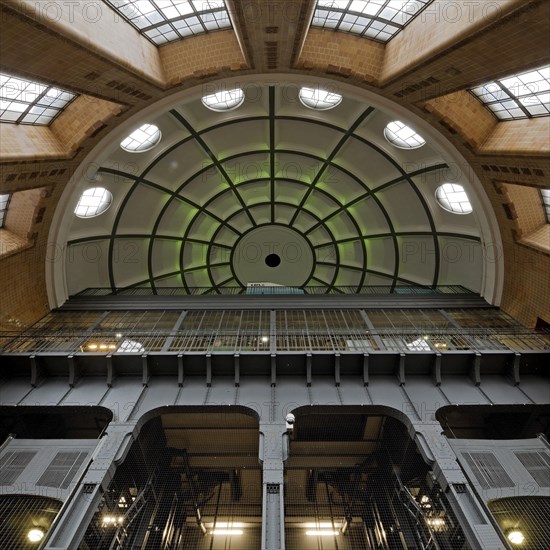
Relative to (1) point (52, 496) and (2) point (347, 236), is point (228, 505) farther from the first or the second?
(2) point (347, 236)

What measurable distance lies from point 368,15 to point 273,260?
15.6 meters

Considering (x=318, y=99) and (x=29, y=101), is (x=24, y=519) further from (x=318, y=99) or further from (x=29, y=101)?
(x=318, y=99)

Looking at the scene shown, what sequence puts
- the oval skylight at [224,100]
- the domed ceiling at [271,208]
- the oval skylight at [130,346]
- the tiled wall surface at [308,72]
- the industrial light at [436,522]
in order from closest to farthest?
the tiled wall surface at [308,72], the industrial light at [436,522], the oval skylight at [130,346], the oval skylight at [224,100], the domed ceiling at [271,208]

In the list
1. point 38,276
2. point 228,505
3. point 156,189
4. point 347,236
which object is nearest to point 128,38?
point 156,189

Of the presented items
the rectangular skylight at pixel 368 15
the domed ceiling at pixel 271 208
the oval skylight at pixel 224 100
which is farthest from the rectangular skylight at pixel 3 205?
the rectangular skylight at pixel 368 15

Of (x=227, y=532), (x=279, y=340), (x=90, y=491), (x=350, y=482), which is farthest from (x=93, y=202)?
(x=350, y=482)

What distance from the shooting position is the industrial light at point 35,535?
1034cm

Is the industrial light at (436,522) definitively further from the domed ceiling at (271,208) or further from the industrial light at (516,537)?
the domed ceiling at (271,208)

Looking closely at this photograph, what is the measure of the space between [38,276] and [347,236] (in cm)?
1722

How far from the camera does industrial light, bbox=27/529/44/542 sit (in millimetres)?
10344

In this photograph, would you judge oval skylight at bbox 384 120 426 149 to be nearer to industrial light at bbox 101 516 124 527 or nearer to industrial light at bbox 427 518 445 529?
industrial light at bbox 427 518 445 529

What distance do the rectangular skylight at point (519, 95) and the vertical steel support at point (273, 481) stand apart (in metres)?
13.4

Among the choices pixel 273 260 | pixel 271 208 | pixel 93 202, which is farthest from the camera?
pixel 273 260

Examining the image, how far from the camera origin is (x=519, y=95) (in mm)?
12383
